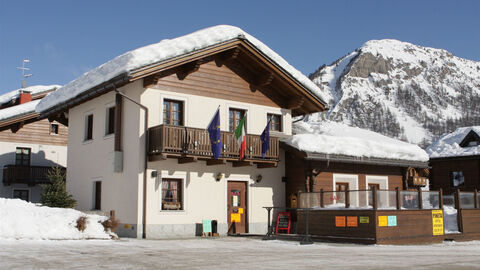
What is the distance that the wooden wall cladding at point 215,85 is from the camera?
20859mm

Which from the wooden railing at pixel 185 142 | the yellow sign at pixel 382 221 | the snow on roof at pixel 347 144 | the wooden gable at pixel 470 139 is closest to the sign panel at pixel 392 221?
the yellow sign at pixel 382 221

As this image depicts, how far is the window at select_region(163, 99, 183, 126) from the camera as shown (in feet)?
67.8

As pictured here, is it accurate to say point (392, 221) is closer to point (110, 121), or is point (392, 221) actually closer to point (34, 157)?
point (110, 121)

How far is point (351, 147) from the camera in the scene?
23734mm

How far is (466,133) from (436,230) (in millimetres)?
22857

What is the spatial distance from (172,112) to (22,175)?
45.7ft

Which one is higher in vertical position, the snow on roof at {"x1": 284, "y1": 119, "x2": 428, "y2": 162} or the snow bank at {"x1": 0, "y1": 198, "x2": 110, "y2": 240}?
the snow on roof at {"x1": 284, "y1": 119, "x2": 428, "y2": 162}

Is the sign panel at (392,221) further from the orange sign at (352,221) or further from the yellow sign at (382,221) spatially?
the orange sign at (352,221)

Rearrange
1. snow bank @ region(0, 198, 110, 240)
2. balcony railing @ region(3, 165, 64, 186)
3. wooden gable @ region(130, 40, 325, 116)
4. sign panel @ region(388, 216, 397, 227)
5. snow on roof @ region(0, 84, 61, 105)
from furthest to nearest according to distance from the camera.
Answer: snow on roof @ region(0, 84, 61, 105) < balcony railing @ region(3, 165, 64, 186) < wooden gable @ region(130, 40, 325, 116) < sign panel @ region(388, 216, 397, 227) < snow bank @ region(0, 198, 110, 240)

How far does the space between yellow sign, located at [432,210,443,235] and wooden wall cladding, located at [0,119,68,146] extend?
72.3 ft

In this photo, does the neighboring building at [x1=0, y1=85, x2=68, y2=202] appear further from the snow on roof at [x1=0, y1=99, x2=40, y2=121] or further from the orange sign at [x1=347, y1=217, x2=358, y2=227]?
the orange sign at [x1=347, y1=217, x2=358, y2=227]

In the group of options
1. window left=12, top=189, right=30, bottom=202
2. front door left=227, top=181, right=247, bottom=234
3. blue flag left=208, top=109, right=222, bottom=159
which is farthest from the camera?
window left=12, top=189, right=30, bottom=202

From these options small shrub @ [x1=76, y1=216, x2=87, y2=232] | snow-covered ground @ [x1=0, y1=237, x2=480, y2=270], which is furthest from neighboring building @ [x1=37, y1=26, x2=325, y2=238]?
snow-covered ground @ [x1=0, y1=237, x2=480, y2=270]

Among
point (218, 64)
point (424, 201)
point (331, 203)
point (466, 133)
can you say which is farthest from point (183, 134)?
point (466, 133)
